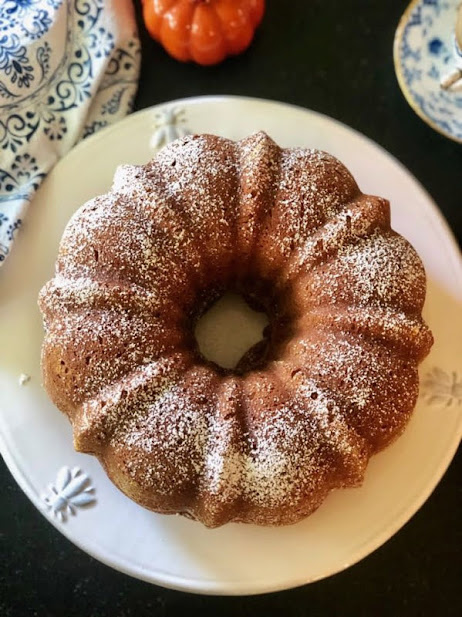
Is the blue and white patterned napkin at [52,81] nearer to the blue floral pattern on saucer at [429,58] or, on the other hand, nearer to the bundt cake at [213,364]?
the bundt cake at [213,364]

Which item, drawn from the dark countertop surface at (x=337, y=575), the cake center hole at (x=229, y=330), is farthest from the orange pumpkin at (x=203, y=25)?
the cake center hole at (x=229, y=330)

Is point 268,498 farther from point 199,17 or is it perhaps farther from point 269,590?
point 199,17

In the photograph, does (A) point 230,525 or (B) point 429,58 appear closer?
(A) point 230,525

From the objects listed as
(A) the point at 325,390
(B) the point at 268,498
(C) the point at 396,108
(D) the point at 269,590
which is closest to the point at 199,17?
(C) the point at 396,108

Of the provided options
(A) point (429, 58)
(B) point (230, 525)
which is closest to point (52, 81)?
(A) point (429, 58)

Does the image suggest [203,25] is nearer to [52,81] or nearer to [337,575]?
[52,81]

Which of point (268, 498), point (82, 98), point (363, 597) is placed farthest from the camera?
point (82, 98)

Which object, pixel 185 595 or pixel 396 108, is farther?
pixel 396 108
